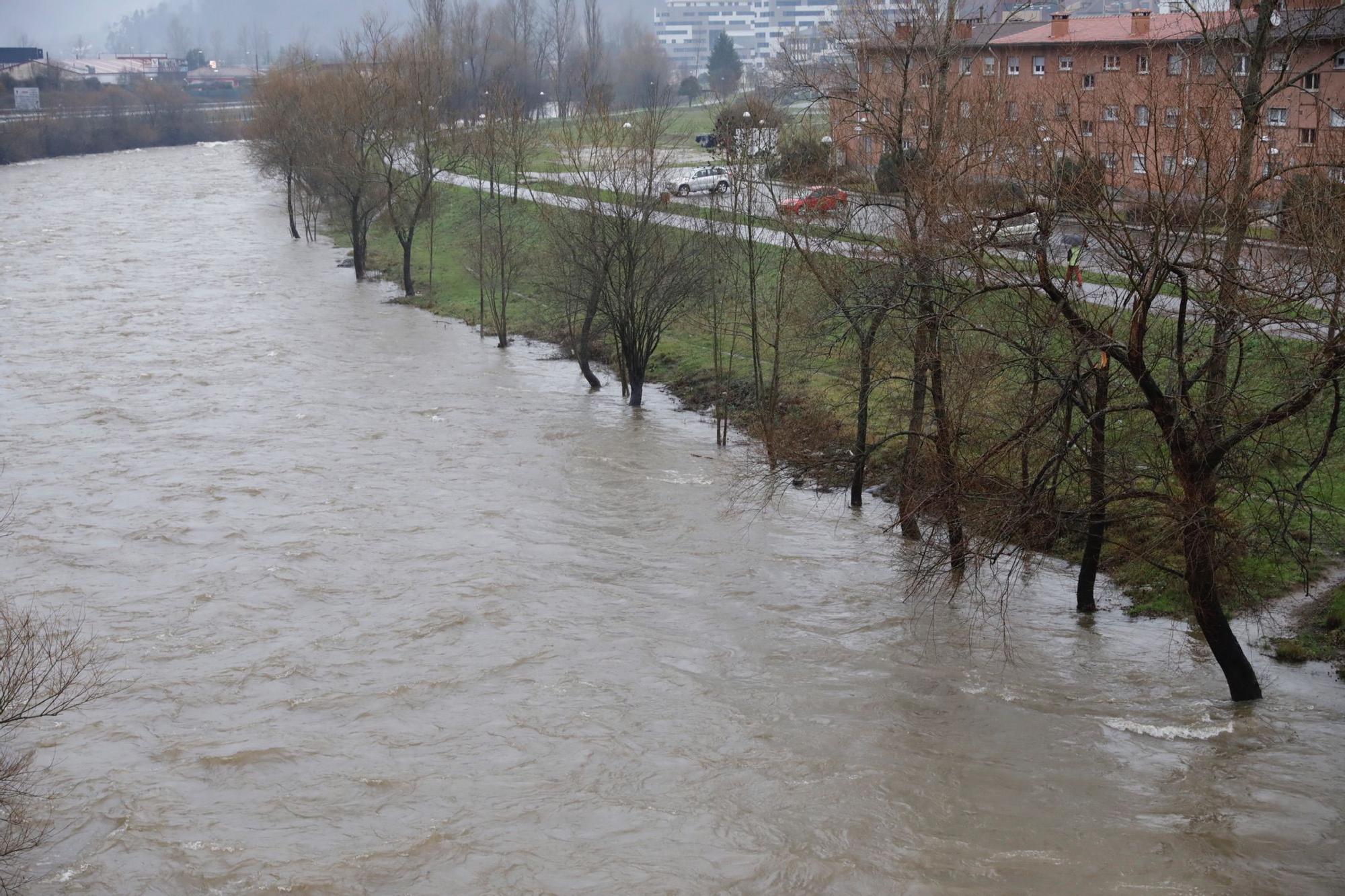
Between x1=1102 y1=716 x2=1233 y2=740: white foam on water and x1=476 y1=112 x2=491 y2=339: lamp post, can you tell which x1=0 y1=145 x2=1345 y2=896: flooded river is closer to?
x1=1102 y1=716 x2=1233 y2=740: white foam on water

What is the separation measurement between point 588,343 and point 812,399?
6442mm

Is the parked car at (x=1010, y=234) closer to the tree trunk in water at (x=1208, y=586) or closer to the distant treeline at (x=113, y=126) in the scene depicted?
the tree trunk in water at (x=1208, y=586)

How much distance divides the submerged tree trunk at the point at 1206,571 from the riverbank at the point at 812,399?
1.61ft

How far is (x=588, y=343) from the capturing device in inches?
1142

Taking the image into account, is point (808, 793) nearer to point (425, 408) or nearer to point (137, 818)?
point (137, 818)

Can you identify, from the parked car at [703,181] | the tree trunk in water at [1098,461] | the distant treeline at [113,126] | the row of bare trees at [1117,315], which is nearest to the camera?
the row of bare trees at [1117,315]

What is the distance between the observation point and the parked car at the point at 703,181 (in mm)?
25978

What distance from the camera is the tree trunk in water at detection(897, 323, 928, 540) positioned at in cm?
1509

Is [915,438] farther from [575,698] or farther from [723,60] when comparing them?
[723,60]

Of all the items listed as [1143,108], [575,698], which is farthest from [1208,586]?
[1143,108]

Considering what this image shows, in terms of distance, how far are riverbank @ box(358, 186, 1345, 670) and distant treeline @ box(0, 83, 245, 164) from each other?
41247 millimetres

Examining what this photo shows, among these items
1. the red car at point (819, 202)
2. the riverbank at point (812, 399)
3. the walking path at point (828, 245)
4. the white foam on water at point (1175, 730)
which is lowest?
the white foam on water at point (1175, 730)

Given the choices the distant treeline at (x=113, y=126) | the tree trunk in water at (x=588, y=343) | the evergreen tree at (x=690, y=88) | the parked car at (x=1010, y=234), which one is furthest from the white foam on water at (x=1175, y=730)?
the evergreen tree at (x=690, y=88)

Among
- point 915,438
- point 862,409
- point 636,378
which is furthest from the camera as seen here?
point 636,378
